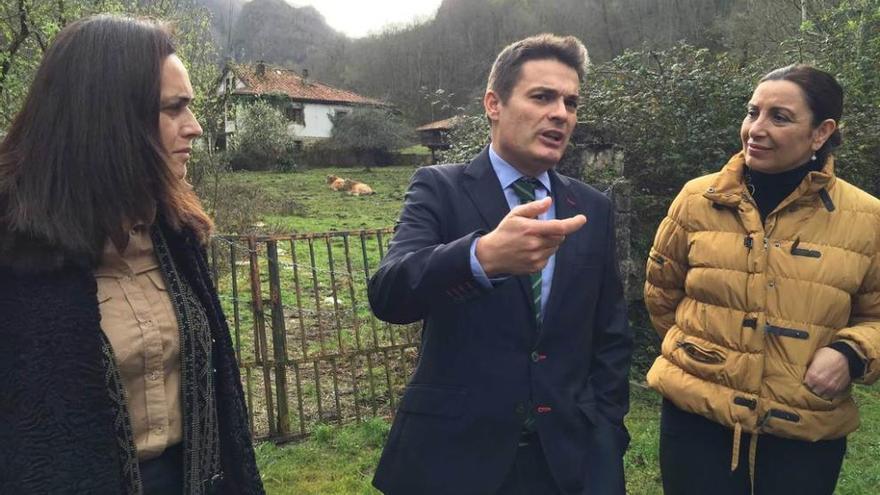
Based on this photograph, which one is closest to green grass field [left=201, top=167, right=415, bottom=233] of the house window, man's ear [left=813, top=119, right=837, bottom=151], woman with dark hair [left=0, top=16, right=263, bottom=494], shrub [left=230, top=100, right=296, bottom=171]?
shrub [left=230, top=100, right=296, bottom=171]

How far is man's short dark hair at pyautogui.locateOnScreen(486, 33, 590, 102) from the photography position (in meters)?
1.83

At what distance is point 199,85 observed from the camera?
945cm

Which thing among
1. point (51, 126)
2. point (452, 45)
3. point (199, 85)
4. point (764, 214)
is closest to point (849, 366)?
point (764, 214)

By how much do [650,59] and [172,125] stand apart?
270 inches

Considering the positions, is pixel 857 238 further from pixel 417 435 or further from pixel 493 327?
pixel 417 435

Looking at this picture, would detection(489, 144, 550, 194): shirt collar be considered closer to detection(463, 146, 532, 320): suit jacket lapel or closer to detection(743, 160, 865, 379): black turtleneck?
detection(463, 146, 532, 320): suit jacket lapel

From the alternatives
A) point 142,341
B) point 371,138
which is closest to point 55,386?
point 142,341

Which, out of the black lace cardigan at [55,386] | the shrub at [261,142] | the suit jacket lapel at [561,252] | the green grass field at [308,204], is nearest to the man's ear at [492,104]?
the suit jacket lapel at [561,252]

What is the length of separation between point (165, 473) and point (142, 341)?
366mm

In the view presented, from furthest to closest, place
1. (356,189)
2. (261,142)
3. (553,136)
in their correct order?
1. (261,142)
2. (356,189)
3. (553,136)

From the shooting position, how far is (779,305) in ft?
6.86

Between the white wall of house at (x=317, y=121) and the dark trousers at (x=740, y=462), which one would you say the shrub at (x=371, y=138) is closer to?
the white wall of house at (x=317, y=121)

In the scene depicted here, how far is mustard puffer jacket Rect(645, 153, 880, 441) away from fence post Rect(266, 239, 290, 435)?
2.99 m

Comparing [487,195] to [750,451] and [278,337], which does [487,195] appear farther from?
[278,337]
